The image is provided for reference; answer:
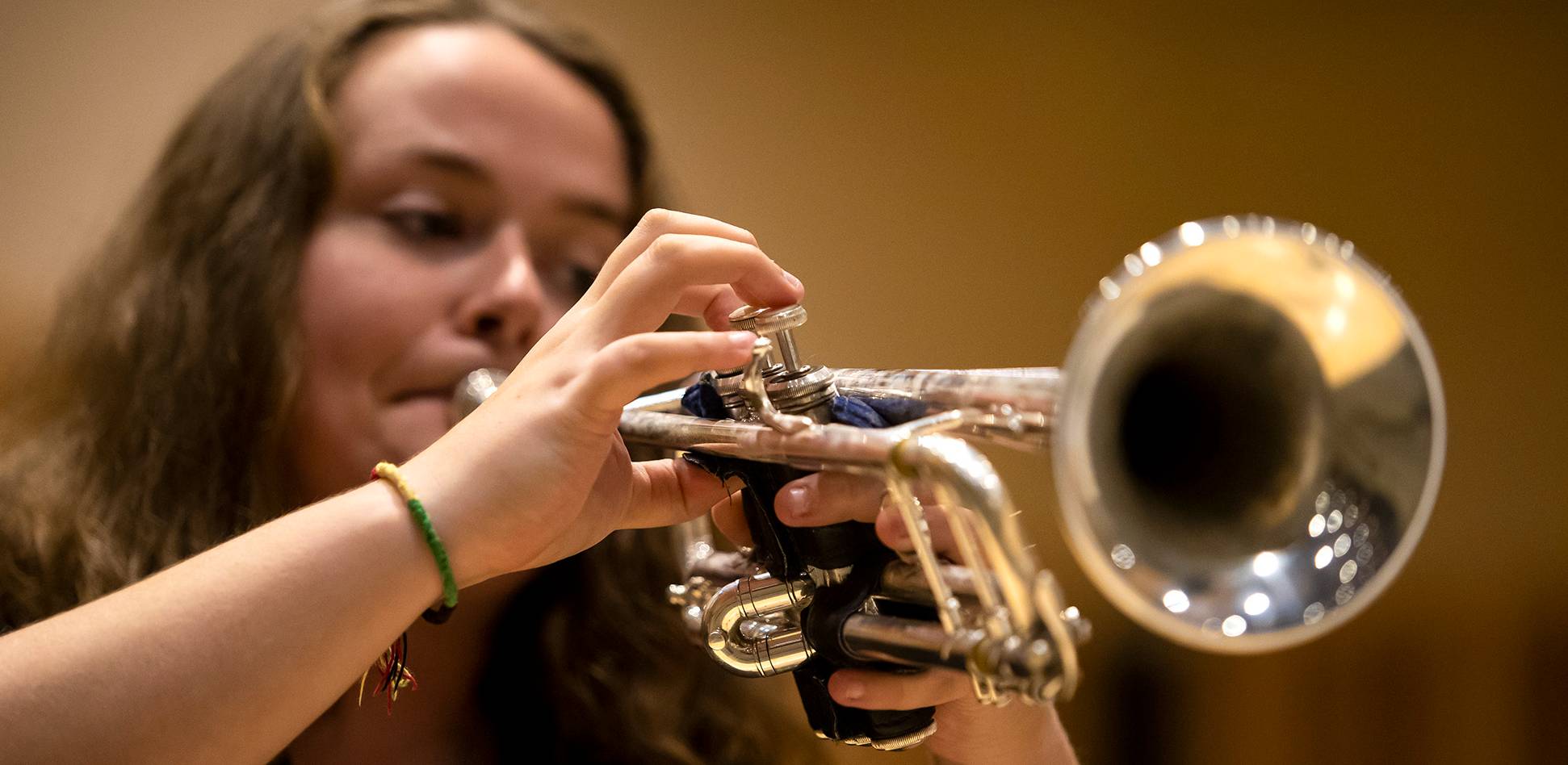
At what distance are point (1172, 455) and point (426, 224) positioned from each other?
79 centimetres

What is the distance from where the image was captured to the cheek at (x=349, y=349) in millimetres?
1064

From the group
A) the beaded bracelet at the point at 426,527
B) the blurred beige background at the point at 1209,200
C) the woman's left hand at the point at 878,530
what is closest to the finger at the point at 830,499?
the woman's left hand at the point at 878,530

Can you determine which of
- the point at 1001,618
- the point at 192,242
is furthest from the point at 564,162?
the point at 1001,618

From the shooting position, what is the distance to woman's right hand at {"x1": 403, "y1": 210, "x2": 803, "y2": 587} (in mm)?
686

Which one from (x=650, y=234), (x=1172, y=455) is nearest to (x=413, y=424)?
(x=650, y=234)

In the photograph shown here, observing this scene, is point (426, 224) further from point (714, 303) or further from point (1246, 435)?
point (1246, 435)

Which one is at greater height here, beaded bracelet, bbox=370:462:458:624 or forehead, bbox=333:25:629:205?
forehead, bbox=333:25:629:205

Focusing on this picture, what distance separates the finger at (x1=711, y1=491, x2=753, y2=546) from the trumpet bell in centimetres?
36

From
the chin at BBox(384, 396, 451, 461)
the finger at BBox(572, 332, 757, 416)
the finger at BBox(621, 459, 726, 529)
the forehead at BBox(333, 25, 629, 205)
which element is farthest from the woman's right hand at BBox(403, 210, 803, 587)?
the forehead at BBox(333, 25, 629, 205)

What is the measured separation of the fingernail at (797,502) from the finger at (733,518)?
0.14m

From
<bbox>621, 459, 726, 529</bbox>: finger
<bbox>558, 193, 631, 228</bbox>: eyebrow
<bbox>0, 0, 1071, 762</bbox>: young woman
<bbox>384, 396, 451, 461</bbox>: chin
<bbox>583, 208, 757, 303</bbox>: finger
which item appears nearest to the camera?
<bbox>0, 0, 1071, 762</bbox>: young woman

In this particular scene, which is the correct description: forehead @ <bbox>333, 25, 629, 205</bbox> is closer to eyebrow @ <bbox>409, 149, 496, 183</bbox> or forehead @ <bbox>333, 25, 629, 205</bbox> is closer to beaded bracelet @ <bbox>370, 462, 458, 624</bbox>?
eyebrow @ <bbox>409, 149, 496, 183</bbox>

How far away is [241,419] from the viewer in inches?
43.7

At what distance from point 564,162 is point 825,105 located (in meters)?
0.83
